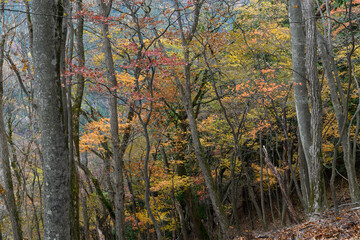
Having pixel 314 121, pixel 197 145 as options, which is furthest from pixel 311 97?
pixel 197 145

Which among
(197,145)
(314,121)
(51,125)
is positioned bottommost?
(197,145)

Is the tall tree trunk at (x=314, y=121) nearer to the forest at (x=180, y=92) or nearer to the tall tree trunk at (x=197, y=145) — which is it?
the forest at (x=180, y=92)

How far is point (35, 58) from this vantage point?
3.75 metres

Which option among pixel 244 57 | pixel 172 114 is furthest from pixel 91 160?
pixel 244 57

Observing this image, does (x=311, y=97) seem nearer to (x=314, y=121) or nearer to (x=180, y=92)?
(x=314, y=121)

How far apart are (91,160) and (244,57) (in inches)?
621

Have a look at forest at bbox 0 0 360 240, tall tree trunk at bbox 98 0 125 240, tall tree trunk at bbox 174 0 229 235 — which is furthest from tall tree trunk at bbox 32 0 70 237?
tall tree trunk at bbox 174 0 229 235

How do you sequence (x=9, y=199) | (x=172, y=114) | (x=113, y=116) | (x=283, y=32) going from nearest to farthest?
(x=9, y=199) < (x=113, y=116) < (x=283, y=32) < (x=172, y=114)

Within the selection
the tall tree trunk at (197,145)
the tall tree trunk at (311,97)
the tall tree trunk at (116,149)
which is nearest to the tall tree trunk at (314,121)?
the tall tree trunk at (311,97)

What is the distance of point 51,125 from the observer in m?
3.65

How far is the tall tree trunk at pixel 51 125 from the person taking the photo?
3.58 meters

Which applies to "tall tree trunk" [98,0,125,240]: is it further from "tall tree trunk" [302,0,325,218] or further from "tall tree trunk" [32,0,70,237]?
"tall tree trunk" [302,0,325,218]

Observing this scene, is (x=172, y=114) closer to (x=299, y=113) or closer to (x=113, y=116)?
(x=113, y=116)

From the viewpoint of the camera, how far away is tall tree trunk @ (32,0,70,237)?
141 inches
